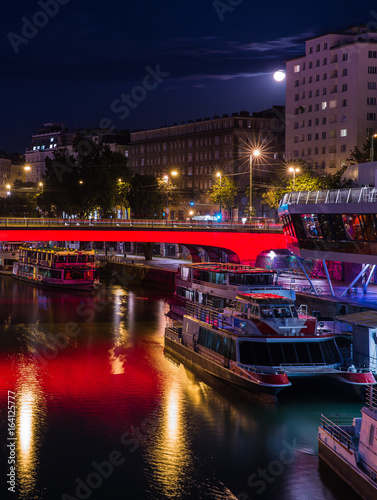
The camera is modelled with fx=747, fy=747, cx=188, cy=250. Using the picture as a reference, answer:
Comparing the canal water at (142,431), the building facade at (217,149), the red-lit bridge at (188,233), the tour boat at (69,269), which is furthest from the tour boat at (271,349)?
the building facade at (217,149)

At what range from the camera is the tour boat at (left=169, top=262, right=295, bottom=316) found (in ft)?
145

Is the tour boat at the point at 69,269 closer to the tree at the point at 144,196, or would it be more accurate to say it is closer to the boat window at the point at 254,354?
the tree at the point at 144,196

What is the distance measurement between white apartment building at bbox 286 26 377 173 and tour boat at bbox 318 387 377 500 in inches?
3836

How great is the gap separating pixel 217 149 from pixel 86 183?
156ft

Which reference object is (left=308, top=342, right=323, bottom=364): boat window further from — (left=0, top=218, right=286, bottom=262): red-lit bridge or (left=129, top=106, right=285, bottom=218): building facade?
(left=129, top=106, right=285, bottom=218): building facade

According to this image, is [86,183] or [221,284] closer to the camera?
[221,284]

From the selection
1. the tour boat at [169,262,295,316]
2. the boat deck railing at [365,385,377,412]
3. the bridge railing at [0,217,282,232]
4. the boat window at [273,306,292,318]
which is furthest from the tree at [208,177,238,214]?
the boat deck railing at [365,385,377,412]

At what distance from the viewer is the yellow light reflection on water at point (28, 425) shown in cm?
2560

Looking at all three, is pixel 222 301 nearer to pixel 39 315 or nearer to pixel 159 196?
pixel 39 315

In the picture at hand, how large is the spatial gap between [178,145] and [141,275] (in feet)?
271

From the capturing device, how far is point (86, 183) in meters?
114

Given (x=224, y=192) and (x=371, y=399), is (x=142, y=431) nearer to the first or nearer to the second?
(x=371, y=399)

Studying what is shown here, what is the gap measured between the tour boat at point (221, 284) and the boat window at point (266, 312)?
238 inches

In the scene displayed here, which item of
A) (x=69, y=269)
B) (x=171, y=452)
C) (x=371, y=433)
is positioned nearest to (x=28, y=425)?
(x=171, y=452)
